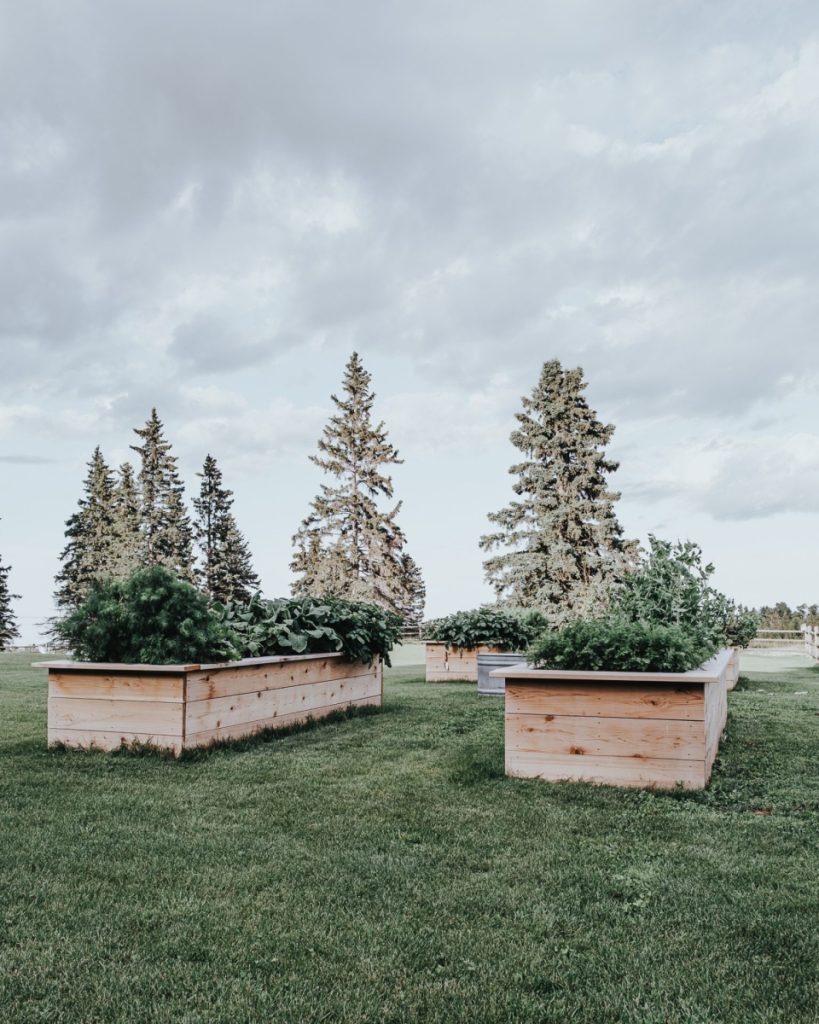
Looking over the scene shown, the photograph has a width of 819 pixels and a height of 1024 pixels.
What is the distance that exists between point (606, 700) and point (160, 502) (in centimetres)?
3417

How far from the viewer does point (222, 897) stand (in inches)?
107

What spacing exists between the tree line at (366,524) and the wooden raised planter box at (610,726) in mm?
12399

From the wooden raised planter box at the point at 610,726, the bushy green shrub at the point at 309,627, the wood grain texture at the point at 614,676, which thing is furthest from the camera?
the bushy green shrub at the point at 309,627

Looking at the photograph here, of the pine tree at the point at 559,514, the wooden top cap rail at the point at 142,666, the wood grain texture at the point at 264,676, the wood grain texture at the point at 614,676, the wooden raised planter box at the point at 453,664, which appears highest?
the pine tree at the point at 559,514

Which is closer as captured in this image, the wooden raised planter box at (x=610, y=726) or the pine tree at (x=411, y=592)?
the wooden raised planter box at (x=610, y=726)

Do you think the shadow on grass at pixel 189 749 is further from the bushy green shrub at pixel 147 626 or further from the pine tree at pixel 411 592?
the pine tree at pixel 411 592

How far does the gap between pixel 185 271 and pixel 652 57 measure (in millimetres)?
7444

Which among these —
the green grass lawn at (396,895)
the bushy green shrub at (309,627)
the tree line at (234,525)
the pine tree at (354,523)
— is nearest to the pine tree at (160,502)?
the tree line at (234,525)

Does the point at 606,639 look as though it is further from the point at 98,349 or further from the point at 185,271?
the point at 98,349

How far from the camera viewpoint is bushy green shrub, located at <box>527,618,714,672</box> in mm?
4742

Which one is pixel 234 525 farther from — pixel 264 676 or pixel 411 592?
pixel 264 676

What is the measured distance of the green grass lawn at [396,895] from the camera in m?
2.03

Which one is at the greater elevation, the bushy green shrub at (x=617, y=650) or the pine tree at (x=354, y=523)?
the pine tree at (x=354, y=523)

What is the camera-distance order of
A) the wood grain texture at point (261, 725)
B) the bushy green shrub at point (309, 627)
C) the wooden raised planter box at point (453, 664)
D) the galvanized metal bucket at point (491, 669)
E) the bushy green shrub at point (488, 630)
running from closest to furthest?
the wood grain texture at point (261, 725)
the bushy green shrub at point (309, 627)
the galvanized metal bucket at point (491, 669)
the bushy green shrub at point (488, 630)
the wooden raised planter box at point (453, 664)
